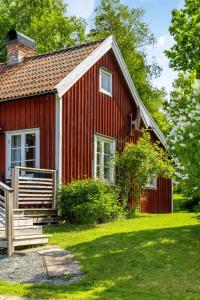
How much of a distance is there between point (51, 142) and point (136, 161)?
3.76 m

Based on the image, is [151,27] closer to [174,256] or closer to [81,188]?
→ [81,188]

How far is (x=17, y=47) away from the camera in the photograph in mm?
20750

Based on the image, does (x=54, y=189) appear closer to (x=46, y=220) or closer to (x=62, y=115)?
(x=46, y=220)

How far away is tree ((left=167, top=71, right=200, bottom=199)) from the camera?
10.5m

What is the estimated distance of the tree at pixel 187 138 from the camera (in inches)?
412

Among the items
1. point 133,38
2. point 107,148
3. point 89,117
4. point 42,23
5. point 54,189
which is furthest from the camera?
point 133,38

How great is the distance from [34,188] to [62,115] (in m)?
2.76

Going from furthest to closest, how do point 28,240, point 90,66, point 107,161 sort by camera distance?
point 107,161
point 90,66
point 28,240

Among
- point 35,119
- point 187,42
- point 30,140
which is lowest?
point 30,140

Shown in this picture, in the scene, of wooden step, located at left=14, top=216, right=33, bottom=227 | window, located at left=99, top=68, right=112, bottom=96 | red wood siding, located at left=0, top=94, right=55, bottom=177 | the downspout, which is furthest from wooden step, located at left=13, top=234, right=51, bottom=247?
window, located at left=99, top=68, right=112, bottom=96

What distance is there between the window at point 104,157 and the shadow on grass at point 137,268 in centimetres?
563

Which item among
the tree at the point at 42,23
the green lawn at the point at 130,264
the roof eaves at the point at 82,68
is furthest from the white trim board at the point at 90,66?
the tree at the point at 42,23

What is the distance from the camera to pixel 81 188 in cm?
1500

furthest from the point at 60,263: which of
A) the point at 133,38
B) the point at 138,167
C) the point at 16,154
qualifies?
the point at 133,38
